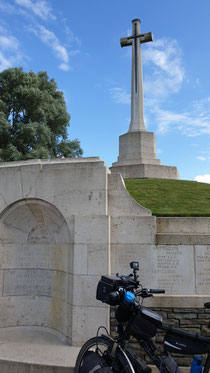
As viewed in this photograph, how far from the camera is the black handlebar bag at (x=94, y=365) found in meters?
3.30

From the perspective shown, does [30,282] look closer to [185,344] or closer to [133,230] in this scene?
[133,230]

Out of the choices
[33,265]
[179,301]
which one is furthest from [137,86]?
[179,301]

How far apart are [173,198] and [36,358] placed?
17.8ft

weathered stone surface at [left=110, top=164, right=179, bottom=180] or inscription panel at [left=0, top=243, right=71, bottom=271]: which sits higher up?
weathered stone surface at [left=110, top=164, right=179, bottom=180]

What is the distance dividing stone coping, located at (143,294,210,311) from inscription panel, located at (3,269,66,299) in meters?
2.18

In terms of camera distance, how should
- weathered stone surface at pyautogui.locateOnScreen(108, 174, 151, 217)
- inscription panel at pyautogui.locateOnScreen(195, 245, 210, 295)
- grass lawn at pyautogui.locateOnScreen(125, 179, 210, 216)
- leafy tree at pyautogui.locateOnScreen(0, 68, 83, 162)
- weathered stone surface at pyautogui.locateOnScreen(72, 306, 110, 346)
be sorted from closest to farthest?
weathered stone surface at pyautogui.locateOnScreen(72, 306, 110, 346)
inscription panel at pyautogui.locateOnScreen(195, 245, 210, 295)
weathered stone surface at pyautogui.locateOnScreen(108, 174, 151, 217)
grass lawn at pyautogui.locateOnScreen(125, 179, 210, 216)
leafy tree at pyautogui.locateOnScreen(0, 68, 83, 162)

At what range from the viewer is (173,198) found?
8.41m

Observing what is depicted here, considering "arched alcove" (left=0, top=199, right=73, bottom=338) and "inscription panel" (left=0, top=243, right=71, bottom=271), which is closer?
"arched alcove" (left=0, top=199, right=73, bottom=338)

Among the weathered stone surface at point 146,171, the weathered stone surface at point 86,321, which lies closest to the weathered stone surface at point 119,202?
the weathered stone surface at point 86,321

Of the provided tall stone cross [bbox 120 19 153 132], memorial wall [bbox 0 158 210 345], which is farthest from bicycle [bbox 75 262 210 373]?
tall stone cross [bbox 120 19 153 132]

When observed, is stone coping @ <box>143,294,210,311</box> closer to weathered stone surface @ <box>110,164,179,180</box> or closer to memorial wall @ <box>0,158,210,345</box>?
memorial wall @ <box>0,158,210,345</box>

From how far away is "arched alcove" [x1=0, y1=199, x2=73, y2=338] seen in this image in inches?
242

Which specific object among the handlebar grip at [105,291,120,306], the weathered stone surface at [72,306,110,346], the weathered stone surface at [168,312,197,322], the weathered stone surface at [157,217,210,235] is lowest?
the weathered stone surface at [72,306,110,346]

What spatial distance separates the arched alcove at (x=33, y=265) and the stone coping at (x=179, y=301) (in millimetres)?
1905
